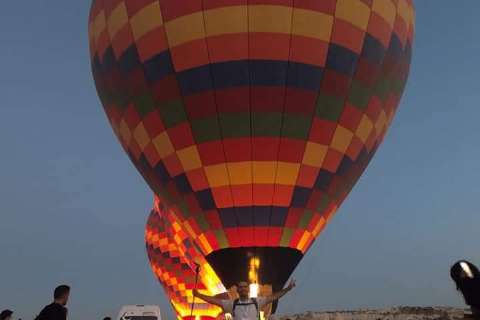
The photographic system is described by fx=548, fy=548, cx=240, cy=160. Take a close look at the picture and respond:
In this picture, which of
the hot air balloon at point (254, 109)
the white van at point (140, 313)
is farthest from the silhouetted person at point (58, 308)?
the white van at point (140, 313)

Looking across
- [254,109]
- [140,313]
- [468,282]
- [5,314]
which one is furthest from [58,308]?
[140,313]

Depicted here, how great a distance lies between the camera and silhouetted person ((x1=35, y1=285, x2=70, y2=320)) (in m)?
3.94

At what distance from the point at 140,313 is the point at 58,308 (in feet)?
29.7

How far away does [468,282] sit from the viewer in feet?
9.09


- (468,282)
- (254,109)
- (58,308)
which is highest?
(254,109)

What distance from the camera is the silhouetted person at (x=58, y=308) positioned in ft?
12.9

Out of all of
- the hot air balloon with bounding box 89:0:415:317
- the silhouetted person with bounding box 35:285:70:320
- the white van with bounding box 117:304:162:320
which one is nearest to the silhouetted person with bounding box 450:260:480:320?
the silhouetted person with bounding box 35:285:70:320

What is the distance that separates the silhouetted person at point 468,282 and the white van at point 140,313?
10.6 m

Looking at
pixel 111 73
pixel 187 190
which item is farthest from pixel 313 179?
pixel 111 73

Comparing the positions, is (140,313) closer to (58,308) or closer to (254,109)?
(254,109)

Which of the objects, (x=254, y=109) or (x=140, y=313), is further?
(x=140, y=313)

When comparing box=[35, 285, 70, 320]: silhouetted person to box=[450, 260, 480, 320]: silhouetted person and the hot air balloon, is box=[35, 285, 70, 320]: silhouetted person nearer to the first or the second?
box=[450, 260, 480, 320]: silhouetted person

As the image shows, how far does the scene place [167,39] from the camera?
35.6 feet

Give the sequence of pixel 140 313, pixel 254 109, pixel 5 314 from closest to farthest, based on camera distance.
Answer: pixel 5 314
pixel 254 109
pixel 140 313
